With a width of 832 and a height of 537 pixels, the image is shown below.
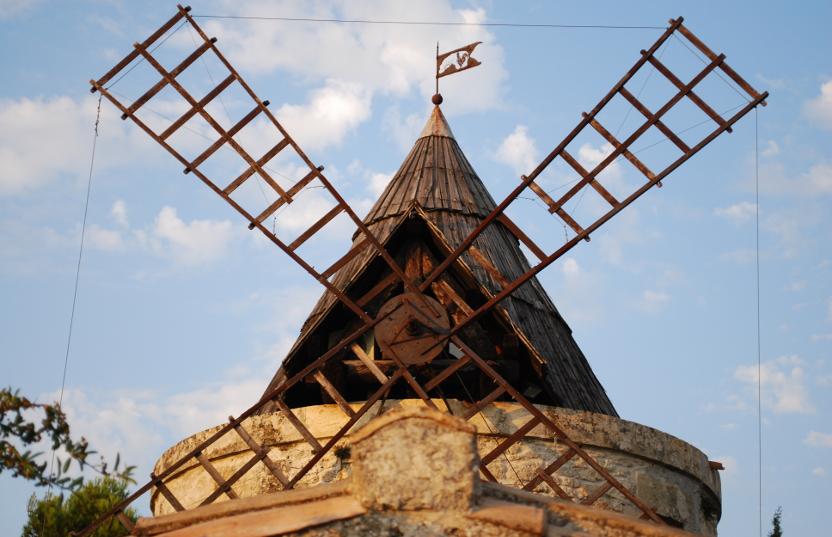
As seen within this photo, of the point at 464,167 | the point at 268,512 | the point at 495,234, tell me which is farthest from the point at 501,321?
the point at 268,512

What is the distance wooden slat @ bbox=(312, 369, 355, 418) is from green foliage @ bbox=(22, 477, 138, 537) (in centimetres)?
251

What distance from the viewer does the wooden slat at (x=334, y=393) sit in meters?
9.80

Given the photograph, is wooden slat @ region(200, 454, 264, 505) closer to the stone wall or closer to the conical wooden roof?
the stone wall

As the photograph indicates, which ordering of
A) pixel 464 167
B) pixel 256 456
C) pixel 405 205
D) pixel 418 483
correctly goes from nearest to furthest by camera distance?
1. pixel 418 483
2. pixel 256 456
3. pixel 405 205
4. pixel 464 167

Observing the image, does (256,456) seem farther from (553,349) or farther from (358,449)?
(358,449)

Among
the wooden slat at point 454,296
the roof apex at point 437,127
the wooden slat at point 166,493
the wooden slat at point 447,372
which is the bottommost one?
the wooden slat at point 166,493

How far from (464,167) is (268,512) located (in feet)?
22.8

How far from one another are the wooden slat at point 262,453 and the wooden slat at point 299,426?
260 mm

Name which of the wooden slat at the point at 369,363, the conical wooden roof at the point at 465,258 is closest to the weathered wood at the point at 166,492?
the conical wooden roof at the point at 465,258

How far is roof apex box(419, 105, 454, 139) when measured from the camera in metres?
13.0

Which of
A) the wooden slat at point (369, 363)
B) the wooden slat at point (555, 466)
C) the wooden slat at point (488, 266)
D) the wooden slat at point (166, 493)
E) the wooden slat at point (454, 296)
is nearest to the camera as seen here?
the wooden slat at point (555, 466)

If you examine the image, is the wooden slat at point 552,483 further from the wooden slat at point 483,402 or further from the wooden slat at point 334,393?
the wooden slat at point 334,393

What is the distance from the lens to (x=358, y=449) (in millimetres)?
5668

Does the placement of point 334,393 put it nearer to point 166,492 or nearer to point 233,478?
point 233,478
